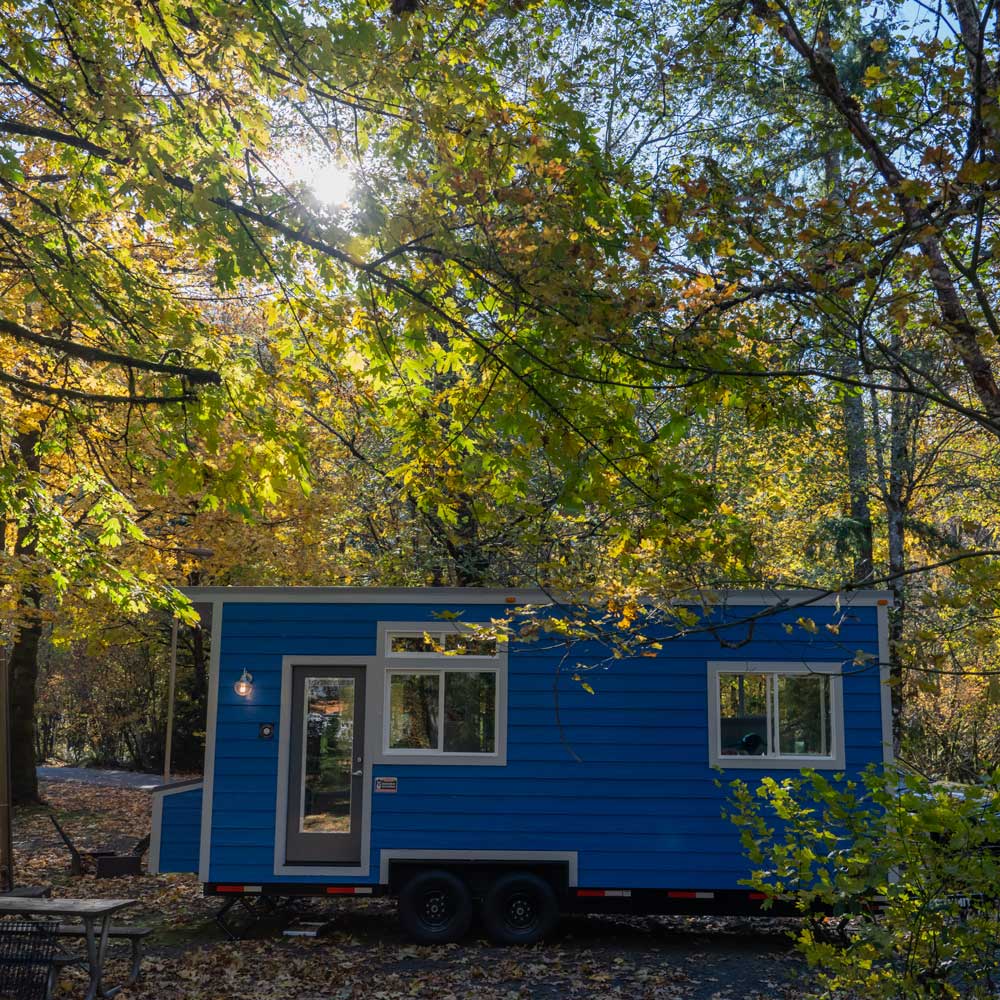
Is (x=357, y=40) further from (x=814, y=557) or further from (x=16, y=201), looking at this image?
(x=814, y=557)

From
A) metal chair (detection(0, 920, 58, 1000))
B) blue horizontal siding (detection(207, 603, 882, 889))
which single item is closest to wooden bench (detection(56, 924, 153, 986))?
metal chair (detection(0, 920, 58, 1000))

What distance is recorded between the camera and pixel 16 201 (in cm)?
937

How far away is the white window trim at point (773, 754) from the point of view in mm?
9383

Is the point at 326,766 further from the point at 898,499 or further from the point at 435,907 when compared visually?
the point at 898,499

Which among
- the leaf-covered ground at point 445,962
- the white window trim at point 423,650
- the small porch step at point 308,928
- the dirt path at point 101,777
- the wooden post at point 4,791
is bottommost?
the leaf-covered ground at point 445,962

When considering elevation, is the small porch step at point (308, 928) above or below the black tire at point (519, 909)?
below

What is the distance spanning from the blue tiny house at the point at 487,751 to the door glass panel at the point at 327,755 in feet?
0.05

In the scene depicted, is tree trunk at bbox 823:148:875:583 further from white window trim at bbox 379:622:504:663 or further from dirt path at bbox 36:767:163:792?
dirt path at bbox 36:767:163:792

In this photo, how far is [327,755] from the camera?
9820mm

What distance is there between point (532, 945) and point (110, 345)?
5.81 meters

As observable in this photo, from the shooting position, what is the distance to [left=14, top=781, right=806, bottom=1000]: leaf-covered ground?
314 inches

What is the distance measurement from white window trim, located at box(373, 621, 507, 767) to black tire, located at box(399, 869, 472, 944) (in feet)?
3.13

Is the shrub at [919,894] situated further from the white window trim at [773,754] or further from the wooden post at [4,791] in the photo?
the wooden post at [4,791]

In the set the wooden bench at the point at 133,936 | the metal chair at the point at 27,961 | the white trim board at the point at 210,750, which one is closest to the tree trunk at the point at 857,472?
the white trim board at the point at 210,750
